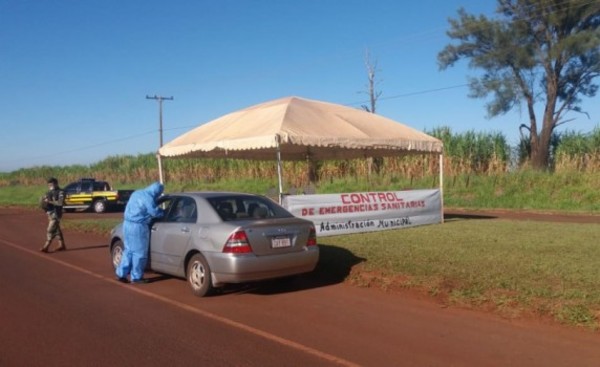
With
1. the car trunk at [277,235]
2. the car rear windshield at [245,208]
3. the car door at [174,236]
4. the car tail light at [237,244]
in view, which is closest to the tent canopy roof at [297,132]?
the car rear windshield at [245,208]

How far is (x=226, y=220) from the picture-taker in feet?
27.3

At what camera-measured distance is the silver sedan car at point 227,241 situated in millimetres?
7953

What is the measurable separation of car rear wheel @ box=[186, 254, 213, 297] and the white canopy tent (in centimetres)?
414

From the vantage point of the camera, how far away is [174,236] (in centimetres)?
884

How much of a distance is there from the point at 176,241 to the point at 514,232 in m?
7.86

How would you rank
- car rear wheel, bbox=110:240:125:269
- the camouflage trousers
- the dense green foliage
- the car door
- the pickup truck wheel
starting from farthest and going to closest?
the pickup truck wheel
the dense green foliage
the camouflage trousers
car rear wheel, bbox=110:240:125:269
the car door

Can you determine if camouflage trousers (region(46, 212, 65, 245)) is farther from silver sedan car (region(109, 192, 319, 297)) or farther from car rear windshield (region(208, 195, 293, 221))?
car rear windshield (region(208, 195, 293, 221))

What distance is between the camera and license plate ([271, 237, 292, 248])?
26.8 feet

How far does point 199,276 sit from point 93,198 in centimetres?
2425

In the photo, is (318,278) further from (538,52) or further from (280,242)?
(538,52)

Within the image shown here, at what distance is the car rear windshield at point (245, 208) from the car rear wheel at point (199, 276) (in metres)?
0.69

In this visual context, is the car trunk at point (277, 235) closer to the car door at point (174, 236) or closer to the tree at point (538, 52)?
the car door at point (174, 236)

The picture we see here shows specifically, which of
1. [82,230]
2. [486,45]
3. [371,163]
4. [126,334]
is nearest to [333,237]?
[126,334]

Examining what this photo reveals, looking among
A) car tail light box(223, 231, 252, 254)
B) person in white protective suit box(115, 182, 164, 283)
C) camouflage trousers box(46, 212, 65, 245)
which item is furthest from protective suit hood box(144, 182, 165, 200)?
camouflage trousers box(46, 212, 65, 245)
